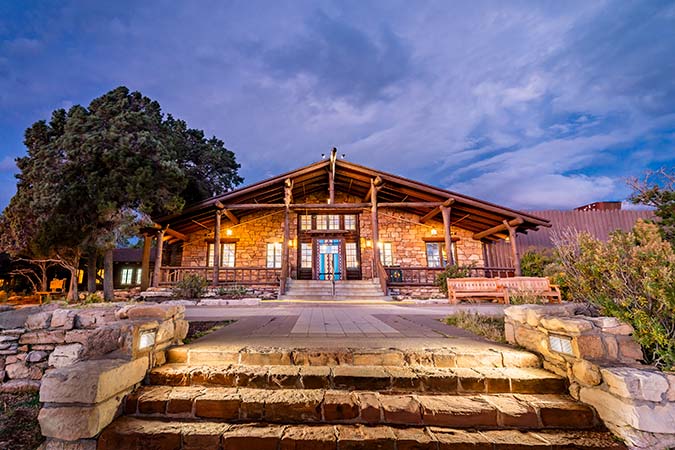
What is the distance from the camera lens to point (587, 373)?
2209 mm

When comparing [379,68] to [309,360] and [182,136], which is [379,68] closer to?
[182,136]

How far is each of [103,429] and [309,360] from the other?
1.61 meters

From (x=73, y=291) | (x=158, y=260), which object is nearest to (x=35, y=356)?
(x=158, y=260)

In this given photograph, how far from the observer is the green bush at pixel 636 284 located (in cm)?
223

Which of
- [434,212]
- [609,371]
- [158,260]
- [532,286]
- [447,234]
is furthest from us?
[434,212]

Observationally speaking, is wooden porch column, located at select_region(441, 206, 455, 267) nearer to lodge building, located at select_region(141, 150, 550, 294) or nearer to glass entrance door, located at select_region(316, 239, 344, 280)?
lodge building, located at select_region(141, 150, 550, 294)

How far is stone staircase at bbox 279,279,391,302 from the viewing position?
407 inches

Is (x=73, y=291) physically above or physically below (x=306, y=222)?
below

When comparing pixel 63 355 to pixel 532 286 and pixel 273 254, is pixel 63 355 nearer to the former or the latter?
pixel 273 254

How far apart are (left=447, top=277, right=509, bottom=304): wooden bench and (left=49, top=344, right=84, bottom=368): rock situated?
29.1 feet

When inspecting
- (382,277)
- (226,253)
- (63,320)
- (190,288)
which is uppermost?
(226,253)

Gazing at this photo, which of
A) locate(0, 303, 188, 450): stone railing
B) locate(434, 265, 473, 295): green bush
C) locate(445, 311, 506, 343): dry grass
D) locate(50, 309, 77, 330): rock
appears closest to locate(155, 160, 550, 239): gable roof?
locate(434, 265, 473, 295): green bush

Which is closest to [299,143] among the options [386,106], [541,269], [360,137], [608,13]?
[360,137]

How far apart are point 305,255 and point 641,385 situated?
13151 mm
